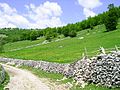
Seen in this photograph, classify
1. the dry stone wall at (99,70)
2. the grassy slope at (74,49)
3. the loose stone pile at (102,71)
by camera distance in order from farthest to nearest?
the grassy slope at (74,49) < the dry stone wall at (99,70) < the loose stone pile at (102,71)

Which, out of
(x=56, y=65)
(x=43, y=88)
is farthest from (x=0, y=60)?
(x=43, y=88)

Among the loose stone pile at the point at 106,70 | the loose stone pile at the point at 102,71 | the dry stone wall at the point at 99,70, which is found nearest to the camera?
the loose stone pile at the point at 106,70

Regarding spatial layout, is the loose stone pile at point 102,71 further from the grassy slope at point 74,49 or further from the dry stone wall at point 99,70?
the grassy slope at point 74,49

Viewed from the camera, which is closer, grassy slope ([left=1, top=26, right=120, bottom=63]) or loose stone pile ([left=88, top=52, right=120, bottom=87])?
loose stone pile ([left=88, top=52, right=120, bottom=87])

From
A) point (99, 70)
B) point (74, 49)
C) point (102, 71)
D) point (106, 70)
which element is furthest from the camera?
point (74, 49)

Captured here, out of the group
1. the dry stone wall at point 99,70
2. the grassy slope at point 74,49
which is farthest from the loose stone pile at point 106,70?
the grassy slope at point 74,49

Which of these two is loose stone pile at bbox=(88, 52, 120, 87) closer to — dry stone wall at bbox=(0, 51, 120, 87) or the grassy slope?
dry stone wall at bbox=(0, 51, 120, 87)

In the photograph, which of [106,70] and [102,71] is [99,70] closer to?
[102,71]

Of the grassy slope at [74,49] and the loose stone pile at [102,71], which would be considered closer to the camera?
the loose stone pile at [102,71]

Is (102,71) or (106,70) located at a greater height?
(106,70)

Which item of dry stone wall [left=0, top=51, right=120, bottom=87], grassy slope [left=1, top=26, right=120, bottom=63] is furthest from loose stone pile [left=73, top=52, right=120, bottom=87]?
grassy slope [left=1, top=26, right=120, bottom=63]

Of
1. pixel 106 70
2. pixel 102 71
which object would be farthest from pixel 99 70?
pixel 106 70

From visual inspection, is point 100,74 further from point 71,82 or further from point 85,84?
point 71,82

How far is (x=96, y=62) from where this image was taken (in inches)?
1558
